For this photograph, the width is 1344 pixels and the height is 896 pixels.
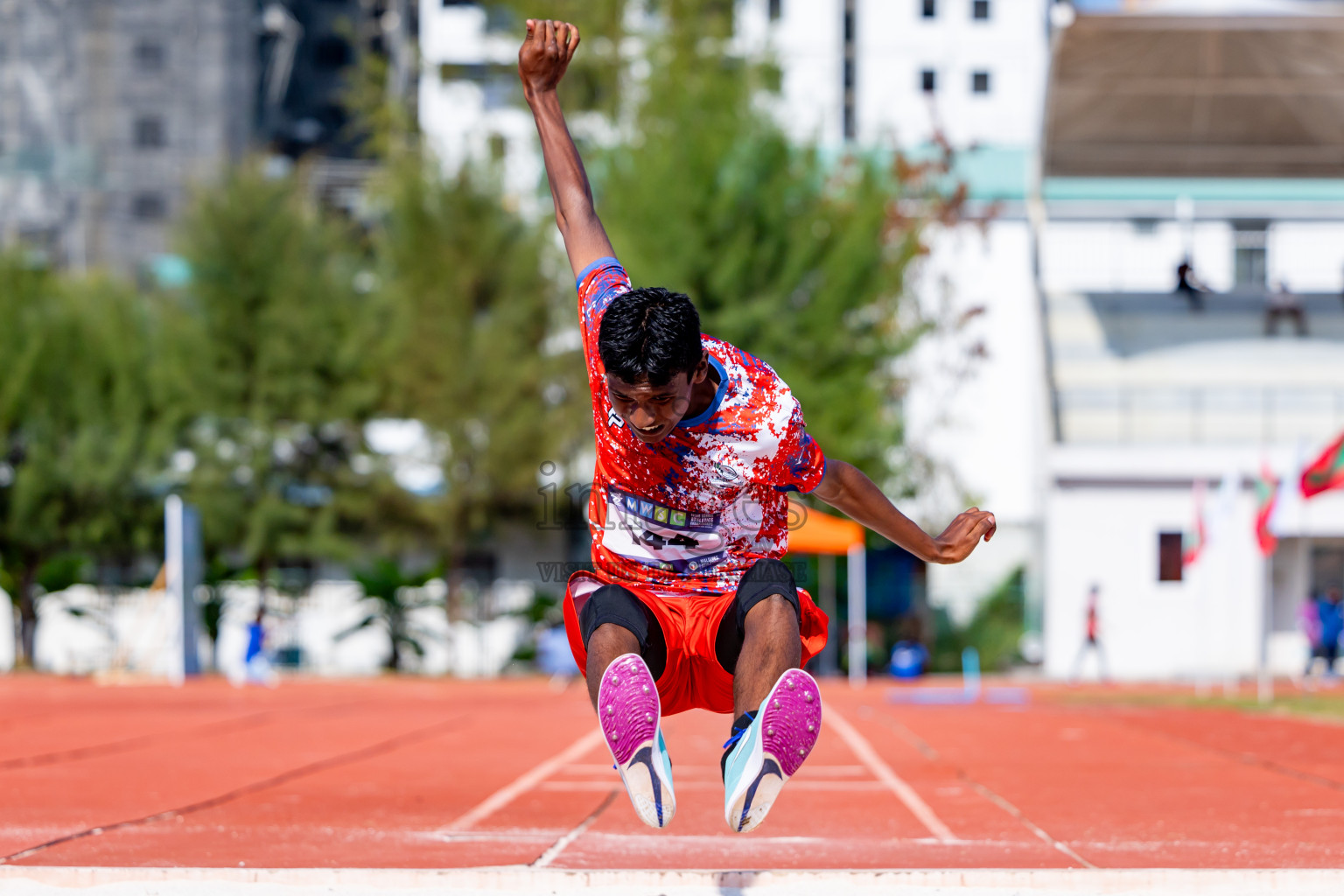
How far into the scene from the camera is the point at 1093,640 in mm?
Result: 23953

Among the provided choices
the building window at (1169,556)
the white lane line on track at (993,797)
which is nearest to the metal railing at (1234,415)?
the building window at (1169,556)

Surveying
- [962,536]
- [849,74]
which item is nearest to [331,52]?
[849,74]

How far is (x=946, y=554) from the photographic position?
4246 mm

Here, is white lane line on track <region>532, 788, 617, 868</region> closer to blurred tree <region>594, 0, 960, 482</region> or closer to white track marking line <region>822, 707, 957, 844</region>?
white track marking line <region>822, 707, 957, 844</region>

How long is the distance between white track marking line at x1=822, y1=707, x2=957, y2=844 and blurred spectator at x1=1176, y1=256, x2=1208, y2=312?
1795 centimetres

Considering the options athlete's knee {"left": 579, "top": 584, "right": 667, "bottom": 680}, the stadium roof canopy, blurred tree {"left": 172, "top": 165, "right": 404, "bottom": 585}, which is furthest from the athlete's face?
blurred tree {"left": 172, "top": 165, "right": 404, "bottom": 585}

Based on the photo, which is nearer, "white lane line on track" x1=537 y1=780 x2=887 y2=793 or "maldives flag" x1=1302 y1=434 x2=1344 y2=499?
"white lane line on track" x1=537 y1=780 x2=887 y2=793

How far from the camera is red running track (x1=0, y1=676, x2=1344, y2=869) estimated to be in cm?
593

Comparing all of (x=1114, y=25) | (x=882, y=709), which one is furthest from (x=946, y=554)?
(x=1114, y=25)

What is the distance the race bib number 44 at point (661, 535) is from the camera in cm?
399

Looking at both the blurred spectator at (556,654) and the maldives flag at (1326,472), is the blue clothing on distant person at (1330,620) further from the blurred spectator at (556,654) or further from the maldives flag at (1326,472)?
the blurred spectator at (556,654)

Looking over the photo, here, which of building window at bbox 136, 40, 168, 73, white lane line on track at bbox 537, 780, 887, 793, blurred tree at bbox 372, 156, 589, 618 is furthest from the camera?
building window at bbox 136, 40, 168, 73

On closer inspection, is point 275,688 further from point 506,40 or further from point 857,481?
point 506,40

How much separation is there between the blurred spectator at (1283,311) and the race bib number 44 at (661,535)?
2882 cm
